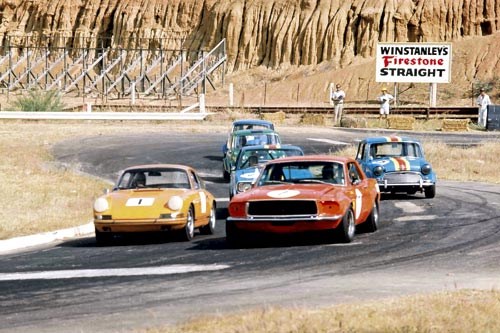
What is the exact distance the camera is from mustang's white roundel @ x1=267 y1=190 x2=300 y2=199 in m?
14.6

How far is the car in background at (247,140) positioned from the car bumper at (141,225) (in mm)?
10931

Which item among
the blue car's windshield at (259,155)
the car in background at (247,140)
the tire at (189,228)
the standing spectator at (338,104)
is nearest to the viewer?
the tire at (189,228)

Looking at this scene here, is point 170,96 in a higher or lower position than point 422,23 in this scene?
lower

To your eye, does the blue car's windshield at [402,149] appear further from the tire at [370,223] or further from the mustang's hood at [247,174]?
the tire at [370,223]

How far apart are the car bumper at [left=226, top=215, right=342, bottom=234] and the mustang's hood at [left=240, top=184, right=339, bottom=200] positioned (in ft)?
0.95

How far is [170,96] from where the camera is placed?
290 ft

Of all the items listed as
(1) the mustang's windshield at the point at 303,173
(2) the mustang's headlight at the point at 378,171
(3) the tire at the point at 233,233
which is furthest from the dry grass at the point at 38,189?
(2) the mustang's headlight at the point at 378,171

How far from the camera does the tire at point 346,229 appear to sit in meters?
14.5

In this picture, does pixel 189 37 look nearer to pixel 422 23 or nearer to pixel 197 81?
pixel 197 81

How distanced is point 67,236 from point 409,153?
876 centimetres

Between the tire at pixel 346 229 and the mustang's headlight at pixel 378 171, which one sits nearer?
the tire at pixel 346 229

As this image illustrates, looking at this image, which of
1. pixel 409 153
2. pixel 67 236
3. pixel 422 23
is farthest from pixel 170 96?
pixel 67 236

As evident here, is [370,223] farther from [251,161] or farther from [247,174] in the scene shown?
[251,161]

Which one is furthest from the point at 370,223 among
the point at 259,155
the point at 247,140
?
the point at 247,140
